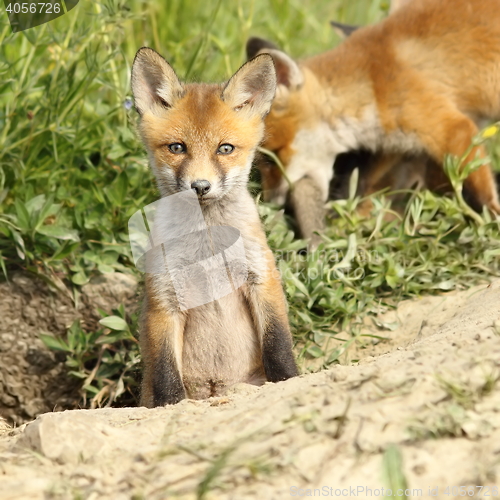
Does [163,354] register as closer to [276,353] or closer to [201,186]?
[276,353]

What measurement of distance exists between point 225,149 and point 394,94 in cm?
221

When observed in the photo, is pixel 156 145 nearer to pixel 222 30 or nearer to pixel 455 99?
pixel 455 99

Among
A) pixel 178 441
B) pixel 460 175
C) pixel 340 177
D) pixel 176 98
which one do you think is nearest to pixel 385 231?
pixel 460 175

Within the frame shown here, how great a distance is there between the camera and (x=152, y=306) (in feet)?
10.5

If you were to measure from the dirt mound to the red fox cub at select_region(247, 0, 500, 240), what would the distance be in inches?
58.4

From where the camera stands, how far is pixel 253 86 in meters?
3.39

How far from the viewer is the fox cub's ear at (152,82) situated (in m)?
3.25

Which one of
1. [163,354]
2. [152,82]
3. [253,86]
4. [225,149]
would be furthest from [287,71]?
[163,354]

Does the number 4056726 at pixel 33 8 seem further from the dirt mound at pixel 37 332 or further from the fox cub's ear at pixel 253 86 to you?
the fox cub's ear at pixel 253 86

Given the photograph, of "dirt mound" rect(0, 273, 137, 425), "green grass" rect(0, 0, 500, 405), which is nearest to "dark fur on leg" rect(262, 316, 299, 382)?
"green grass" rect(0, 0, 500, 405)

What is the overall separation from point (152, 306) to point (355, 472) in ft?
5.01

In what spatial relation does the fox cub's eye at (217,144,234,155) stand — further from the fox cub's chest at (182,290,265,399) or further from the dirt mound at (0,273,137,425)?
the dirt mound at (0,273,137,425)

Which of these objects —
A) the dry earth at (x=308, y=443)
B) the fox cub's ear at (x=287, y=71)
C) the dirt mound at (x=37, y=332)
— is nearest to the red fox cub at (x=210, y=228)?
the dry earth at (x=308, y=443)

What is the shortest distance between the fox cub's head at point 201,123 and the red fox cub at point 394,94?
162 cm
